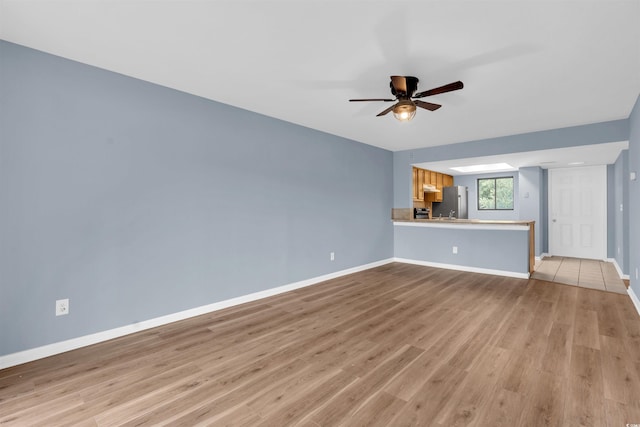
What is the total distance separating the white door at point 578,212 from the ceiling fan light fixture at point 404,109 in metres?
6.13

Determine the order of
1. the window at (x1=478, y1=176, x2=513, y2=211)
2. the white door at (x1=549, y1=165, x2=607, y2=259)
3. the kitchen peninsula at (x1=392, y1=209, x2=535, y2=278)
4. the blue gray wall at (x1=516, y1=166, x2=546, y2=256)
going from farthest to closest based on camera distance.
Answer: the window at (x1=478, y1=176, x2=513, y2=211) → the blue gray wall at (x1=516, y1=166, x2=546, y2=256) → the white door at (x1=549, y1=165, x2=607, y2=259) → the kitchen peninsula at (x1=392, y1=209, x2=535, y2=278)

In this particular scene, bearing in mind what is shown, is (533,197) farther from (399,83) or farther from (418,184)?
(399,83)

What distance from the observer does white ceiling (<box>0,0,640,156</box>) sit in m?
1.86

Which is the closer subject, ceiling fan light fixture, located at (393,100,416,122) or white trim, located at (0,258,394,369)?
white trim, located at (0,258,394,369)


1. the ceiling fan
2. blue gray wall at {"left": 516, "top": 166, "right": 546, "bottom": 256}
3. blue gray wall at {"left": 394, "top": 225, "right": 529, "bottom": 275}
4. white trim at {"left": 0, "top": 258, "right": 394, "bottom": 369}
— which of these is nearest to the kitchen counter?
blue gray wall at {"left": 394, "top": 225, "right": 529, "bottom": 275}

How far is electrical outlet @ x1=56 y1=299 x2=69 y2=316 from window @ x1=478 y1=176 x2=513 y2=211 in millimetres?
9095

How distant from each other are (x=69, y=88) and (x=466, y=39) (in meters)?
3.27

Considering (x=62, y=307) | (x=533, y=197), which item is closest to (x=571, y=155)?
(x=533, y=197)

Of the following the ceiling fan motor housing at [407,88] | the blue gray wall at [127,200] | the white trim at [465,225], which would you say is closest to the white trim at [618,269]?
the white trim at [465,225]

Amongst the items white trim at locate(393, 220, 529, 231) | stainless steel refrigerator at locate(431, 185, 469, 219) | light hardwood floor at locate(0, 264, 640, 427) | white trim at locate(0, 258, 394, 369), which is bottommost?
light hardwood floor at locate(0, 264, 640, 427)

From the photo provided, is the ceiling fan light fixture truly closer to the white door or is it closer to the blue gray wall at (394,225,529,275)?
the blue gray wall at (394,225,529,275)

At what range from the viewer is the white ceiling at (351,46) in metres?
1.86

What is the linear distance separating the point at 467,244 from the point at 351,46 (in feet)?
14.8

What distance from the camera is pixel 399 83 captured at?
2627mm
